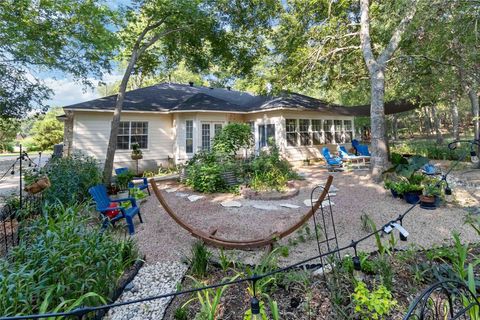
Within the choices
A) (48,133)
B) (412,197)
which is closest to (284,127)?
(412,197)

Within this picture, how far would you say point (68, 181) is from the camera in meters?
5.38

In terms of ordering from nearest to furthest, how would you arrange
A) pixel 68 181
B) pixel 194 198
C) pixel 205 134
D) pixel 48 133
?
pixel 68 181, pixel 194 198, pixel 205 134, pixel 48 133

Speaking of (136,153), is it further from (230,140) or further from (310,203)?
(310,203)

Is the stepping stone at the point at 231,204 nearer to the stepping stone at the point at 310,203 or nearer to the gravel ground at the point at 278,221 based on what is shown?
the gravel ground at the point at 278,221

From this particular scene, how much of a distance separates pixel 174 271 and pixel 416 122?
40.9 meters

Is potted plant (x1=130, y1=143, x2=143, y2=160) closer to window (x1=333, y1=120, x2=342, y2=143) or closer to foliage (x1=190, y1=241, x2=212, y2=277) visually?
foliage (x1=190, y1=241, x2=212, y2=277)

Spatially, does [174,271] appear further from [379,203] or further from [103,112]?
[103,112]

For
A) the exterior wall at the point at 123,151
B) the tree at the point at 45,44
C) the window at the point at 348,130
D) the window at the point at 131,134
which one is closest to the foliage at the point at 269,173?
the exterior wall at the point at 123,151

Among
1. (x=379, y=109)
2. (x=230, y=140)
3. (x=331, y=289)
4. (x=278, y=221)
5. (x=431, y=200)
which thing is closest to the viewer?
(x=331, y=289)

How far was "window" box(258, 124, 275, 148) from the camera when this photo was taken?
496 inches

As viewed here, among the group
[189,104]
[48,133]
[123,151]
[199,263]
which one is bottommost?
[199,263]

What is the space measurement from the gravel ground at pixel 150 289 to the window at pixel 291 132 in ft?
33.3

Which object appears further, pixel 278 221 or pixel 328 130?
pixel 328 130

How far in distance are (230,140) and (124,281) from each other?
587 cm
